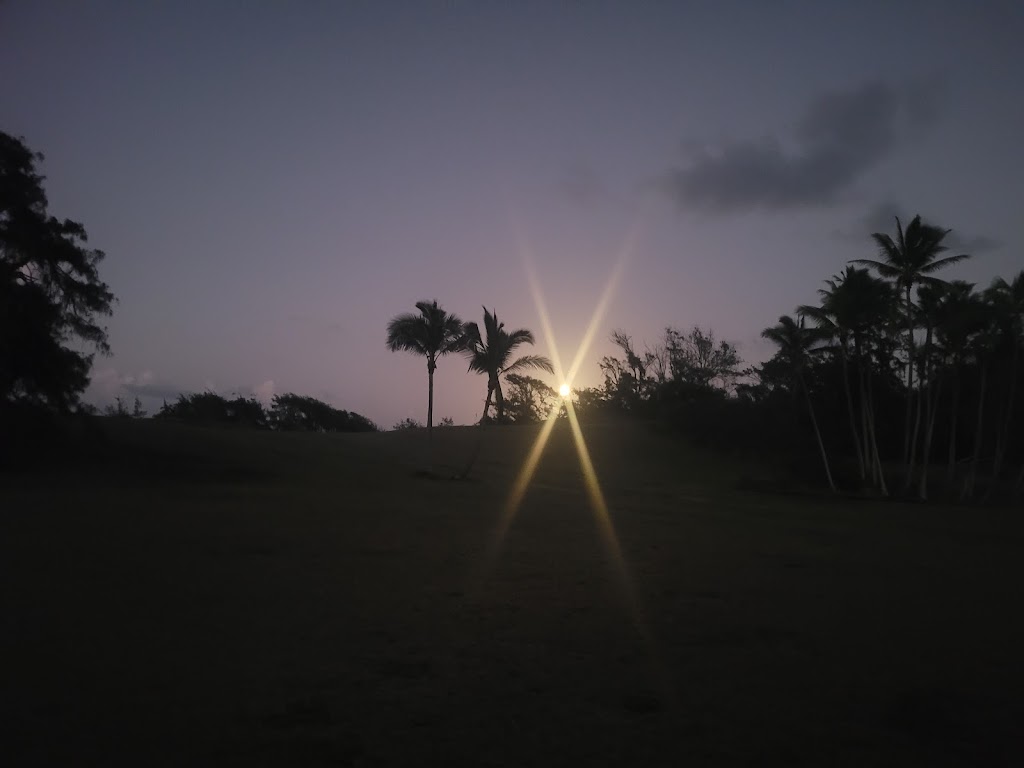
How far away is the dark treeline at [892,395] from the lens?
88.3 ft

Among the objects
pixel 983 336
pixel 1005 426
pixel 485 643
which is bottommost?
pixel 485 643

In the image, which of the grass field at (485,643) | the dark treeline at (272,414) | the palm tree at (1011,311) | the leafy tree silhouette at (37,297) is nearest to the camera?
the grass field at (485,643)

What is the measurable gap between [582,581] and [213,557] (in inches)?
188

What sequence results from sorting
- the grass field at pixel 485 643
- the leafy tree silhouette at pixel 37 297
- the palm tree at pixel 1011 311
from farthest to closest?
the palm tree at pixel 1011 311
the leafy tree silhouette at pixel 37 297
the grass field at pixel 485 643

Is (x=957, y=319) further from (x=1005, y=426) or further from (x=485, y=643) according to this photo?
(x=485, y=643)

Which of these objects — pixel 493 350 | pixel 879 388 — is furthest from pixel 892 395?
pixel 493 350

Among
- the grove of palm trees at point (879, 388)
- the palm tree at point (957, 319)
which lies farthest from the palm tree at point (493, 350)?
the palm tree at point (957, 319)

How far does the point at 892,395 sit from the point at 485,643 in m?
39.9

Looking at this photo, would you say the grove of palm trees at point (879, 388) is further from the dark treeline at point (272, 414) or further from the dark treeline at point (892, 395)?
the dark treeline at point (272, 414)

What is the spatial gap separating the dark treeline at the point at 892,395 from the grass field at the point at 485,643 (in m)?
15.4

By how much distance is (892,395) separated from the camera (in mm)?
39844

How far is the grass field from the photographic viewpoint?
4.29 metres

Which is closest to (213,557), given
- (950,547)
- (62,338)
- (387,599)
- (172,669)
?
(387,599)

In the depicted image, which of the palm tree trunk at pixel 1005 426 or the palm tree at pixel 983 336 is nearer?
the palm tree at pixel 983 336
